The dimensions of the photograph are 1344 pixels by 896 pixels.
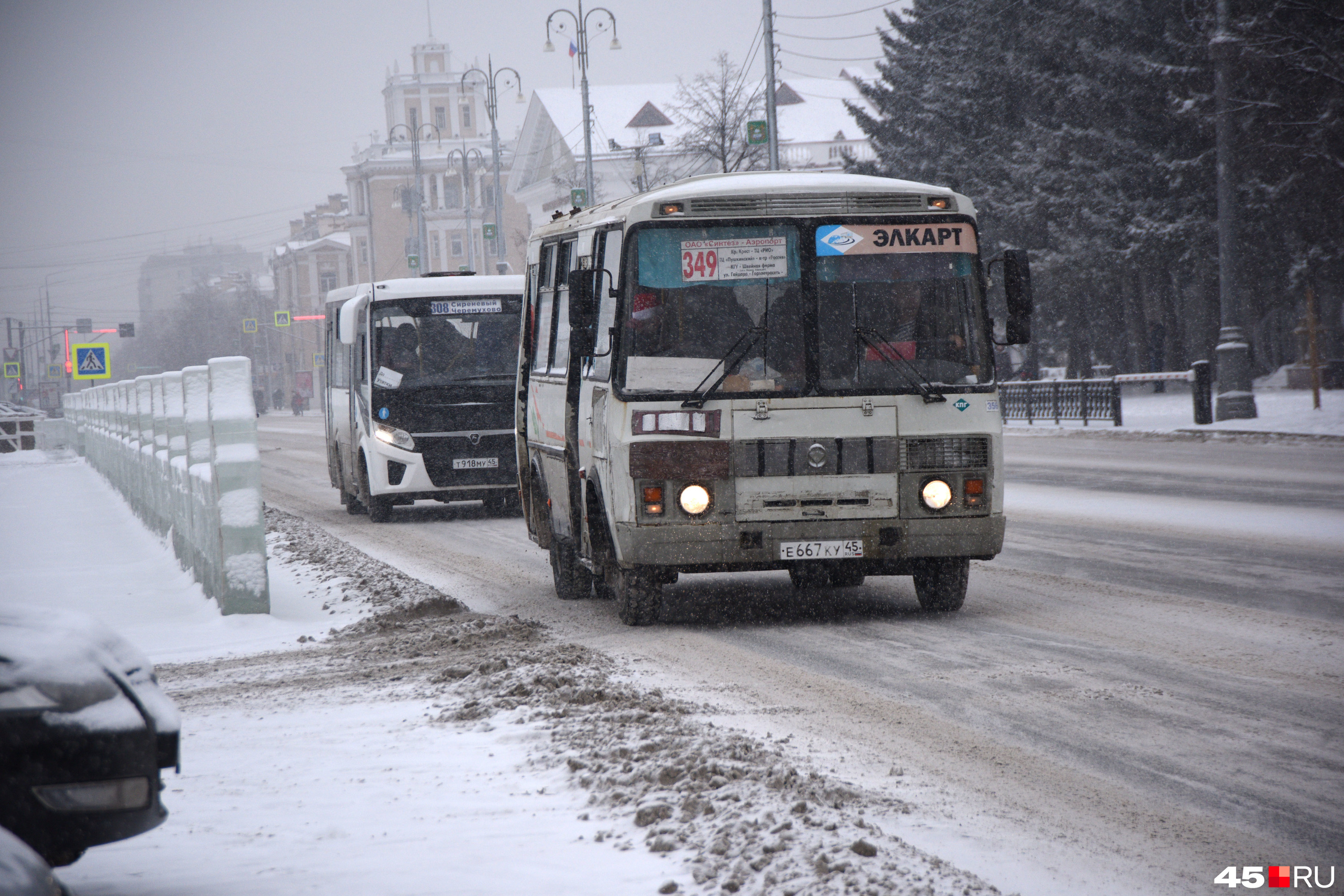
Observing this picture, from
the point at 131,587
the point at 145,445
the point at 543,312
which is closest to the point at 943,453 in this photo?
the point at 543,312

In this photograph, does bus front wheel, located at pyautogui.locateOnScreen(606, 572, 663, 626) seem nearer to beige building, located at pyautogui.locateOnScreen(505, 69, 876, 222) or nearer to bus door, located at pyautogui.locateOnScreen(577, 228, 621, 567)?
bus door, located at pyautogui.locateOnScreen(577, 228, 621, 567)

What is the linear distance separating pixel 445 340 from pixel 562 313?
7.81m

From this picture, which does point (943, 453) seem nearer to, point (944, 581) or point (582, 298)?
point (944, 581)

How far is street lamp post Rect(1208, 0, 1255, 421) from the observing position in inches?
1048

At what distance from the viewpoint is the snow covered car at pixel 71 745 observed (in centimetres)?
342

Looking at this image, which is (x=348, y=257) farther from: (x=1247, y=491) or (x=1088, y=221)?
(x=1247, y=491)

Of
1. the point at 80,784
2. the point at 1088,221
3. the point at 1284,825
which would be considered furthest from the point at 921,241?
the point at 1088,221

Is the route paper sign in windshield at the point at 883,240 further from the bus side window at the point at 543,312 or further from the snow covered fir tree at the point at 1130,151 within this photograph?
the snow covered fir tree at the point at 1130,151

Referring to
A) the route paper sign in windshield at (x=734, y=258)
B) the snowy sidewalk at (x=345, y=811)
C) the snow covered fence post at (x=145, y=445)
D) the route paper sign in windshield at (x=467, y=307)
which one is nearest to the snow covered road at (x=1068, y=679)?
the snowy sidewalk at (x=345, y=811)

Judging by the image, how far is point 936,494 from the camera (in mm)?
8742

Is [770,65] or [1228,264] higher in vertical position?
[770,65]

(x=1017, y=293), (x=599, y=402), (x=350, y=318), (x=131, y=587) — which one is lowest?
(x=131, y=587)

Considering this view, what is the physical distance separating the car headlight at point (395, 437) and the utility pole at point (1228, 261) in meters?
15.5

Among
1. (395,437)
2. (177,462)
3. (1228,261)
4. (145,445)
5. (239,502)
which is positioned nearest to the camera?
(239,502)
